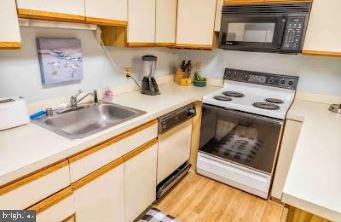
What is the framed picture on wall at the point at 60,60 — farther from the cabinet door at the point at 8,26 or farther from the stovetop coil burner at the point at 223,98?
the stovetop coil burner at the point at 223,98

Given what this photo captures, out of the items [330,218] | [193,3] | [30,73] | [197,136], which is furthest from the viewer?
[197,136]

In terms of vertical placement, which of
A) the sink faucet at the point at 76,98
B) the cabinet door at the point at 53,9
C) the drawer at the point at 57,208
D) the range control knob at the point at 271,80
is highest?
the cabinet door at the point at 53,9

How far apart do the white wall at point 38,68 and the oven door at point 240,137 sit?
2.97 feet

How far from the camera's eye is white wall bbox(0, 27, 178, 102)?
1375 millimetres

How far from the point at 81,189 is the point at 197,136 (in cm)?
138

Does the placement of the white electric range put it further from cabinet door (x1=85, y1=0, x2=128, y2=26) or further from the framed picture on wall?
the framed picture on wall

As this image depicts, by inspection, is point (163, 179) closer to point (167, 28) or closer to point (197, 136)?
point (197, 136)


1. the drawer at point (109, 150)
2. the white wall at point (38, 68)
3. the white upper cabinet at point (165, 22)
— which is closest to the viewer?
the drawer at point (109, 150)

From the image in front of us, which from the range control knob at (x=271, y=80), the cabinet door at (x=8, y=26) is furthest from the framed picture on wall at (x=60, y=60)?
the range control knob at (x=271, y=80)

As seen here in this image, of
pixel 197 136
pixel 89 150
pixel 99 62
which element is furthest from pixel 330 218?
pixel 99 62

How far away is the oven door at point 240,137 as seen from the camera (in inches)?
76.4

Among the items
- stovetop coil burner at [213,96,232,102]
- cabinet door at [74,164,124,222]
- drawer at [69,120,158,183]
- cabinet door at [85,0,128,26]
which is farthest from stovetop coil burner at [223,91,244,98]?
cabinet door at [74,164,124,222]

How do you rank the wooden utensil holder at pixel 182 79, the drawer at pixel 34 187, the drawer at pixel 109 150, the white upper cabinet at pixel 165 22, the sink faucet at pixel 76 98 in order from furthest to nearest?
the wooden utensil holder at pixel 182 79 → the white upper cabinet at pixel 165 22 → the sink faucet at pixel 76 98 → the drawer at pixel 109 150 → the drawer at pixel 34 187

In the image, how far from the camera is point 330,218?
0.76 metres
